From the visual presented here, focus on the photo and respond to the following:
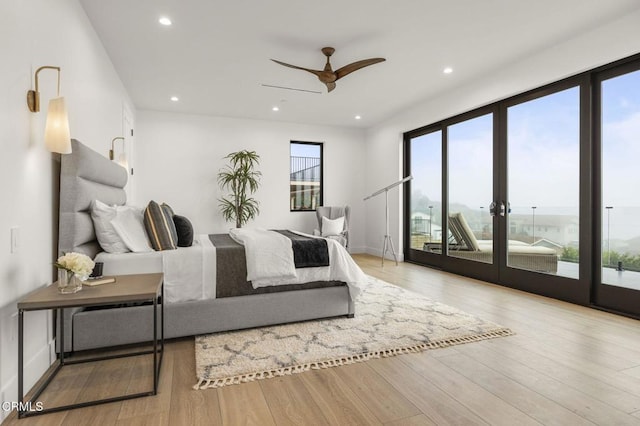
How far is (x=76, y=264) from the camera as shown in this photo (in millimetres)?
1793

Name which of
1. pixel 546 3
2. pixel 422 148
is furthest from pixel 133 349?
pixel 422 148

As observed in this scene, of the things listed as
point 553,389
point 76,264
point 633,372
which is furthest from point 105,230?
point 633,372

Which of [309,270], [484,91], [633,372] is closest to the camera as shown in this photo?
[633,372]

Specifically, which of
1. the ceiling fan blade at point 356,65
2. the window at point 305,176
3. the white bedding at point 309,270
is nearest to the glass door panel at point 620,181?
the ceiling fan blade at point 356,65

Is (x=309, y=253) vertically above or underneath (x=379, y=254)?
above

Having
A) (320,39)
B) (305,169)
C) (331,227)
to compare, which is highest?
(320,39)

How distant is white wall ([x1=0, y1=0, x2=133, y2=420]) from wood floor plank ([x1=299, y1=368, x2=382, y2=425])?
1494mm

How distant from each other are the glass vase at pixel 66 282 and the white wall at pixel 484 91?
15.3 feet

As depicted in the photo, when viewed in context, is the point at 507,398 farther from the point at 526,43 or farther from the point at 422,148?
the point at 422,148

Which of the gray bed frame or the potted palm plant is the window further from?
the gray bed frame

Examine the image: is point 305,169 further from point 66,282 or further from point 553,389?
point 553,389

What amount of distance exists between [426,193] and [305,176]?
2.53 m

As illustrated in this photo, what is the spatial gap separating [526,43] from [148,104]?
5471 millimetres

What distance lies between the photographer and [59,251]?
2266mm
